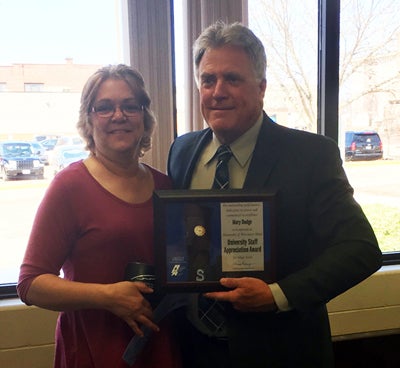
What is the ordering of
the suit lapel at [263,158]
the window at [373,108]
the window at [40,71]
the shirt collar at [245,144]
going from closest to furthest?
the suit lapel at [263,158] → the shirt collar at [245,144] → the window at [40,71] → the window at [373,108]

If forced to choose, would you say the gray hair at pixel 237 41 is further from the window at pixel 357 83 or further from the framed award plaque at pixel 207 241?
the window at pixel 357 83

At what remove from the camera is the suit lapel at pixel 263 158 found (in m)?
1.17

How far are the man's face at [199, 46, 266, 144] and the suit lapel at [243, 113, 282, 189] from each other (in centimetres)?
8

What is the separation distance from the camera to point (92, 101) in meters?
1.21

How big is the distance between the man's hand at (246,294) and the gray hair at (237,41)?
627 millimetres

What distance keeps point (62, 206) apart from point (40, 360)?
3.93 ft

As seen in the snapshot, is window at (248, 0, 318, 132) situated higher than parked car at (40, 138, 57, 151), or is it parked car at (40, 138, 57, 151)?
window at (248, 0, 318, 132)

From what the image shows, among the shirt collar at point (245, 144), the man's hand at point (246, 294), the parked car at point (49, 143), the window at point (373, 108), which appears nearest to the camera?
the man's hand at point (246, 294)

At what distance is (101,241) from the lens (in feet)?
3.73

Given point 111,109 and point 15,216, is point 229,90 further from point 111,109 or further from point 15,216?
point 15,216

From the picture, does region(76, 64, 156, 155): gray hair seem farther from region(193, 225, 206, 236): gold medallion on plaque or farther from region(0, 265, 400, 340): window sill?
region(0, 265, 400, 340): window sill

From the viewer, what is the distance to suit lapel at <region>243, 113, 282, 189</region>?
1.17 metres

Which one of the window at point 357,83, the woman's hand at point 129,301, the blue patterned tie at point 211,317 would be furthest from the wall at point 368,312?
the woman's hand at point 129,301

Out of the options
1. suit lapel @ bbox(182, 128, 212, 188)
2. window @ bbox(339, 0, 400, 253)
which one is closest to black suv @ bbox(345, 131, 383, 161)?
window @ bbox(339, 0, 400, 253)
